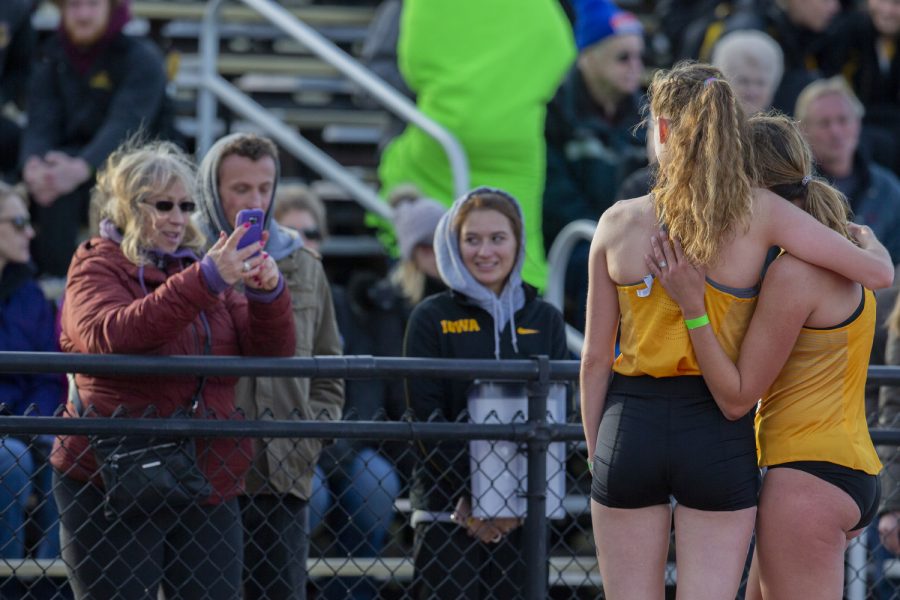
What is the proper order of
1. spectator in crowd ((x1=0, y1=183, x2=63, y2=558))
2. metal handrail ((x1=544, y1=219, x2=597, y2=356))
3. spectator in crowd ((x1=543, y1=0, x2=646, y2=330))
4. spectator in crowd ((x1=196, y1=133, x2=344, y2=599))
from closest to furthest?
Result: spectator in crowd ((x1=196, y1=133, x2=344, y2=599)) < spectator in crowd ((x1=0, y1=183, x2=63, y2=558)) < metal handrail ((x1=544, y1=219, x2=597, y2=356)) < spectator in crowd ((x1=543, y1=0, x2=646, y2=330))

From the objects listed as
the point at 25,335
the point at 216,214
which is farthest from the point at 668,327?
the point at 25,335

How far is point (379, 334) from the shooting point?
6.09m

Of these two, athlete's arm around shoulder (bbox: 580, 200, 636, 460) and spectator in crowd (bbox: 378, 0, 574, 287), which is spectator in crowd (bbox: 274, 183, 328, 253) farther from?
athlete's arm around shoulder (bbox: 580, 200, 636, 460)

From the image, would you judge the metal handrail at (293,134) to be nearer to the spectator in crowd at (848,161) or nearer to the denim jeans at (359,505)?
the denim jeans at (359,505)

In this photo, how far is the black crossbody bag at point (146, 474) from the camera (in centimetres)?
→ 381

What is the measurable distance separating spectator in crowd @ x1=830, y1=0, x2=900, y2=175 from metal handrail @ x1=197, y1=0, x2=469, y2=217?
2.83m

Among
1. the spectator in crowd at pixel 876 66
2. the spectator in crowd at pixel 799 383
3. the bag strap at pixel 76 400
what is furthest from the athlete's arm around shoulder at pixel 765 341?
the spectator in crowd at pixel 876 66

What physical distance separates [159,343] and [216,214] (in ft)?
2.46

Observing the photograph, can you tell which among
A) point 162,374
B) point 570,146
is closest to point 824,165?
point 570,146

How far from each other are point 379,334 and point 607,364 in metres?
2.62

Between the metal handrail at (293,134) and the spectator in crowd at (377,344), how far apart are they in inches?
16.4

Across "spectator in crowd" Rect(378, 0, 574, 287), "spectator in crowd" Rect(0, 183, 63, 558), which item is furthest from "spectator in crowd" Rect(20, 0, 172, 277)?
"spectator in crowd" Rect(378, 0, 574, 287)

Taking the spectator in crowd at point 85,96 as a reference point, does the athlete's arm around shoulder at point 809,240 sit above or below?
below

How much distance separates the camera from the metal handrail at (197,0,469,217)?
6559mm
